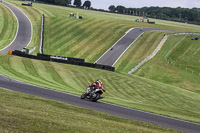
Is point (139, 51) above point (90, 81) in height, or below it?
below

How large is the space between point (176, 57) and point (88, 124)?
65874 millimetres

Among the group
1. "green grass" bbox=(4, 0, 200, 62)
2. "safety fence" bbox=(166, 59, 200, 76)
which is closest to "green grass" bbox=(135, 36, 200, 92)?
"safety fence" bbox=(166, 59, 200, 76)

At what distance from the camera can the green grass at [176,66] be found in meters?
60.2

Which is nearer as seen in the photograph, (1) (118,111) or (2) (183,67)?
(1) (118,111)

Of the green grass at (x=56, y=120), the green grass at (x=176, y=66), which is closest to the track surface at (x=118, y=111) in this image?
the green grass at (x=56, y=120)

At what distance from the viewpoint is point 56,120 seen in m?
15.8

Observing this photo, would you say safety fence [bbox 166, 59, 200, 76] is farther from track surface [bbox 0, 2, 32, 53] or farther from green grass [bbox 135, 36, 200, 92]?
track surface [bbox 0, 2, 32, 53]

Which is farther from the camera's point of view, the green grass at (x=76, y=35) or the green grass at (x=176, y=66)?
the green grass at (x=76, y=35)

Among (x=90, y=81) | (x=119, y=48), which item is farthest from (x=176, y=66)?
(x=90, y=81)

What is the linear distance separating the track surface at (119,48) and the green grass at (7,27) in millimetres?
21876

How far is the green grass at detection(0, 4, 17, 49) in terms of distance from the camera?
256ft

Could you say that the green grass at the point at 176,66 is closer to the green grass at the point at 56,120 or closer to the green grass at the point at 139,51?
the green grass at the point at 139,51

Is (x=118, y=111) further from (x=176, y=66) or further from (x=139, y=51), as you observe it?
(x=139, y=51)

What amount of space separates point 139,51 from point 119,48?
4.99m
